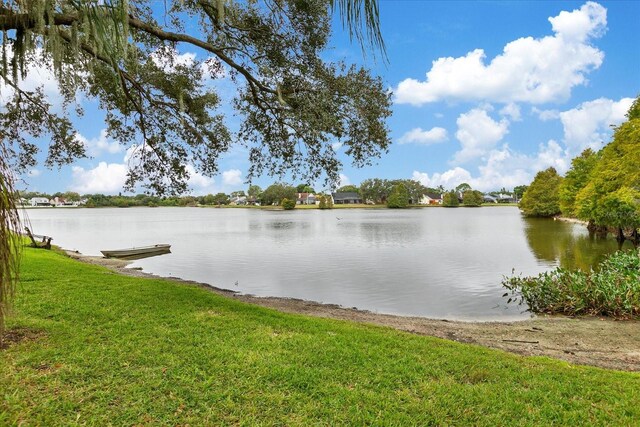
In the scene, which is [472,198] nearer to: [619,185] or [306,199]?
[306,199]

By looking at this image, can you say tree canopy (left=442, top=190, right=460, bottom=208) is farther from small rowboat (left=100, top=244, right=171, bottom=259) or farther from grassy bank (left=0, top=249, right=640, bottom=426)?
grassy bank (left=0, top=249, right=640, bottom=426)

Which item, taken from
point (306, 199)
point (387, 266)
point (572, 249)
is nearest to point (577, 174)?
point (572, 249)

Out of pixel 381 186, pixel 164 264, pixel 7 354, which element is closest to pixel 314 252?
pixel 164 264

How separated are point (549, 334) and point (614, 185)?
26.3 metres

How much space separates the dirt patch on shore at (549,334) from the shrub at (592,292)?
1.90 feet

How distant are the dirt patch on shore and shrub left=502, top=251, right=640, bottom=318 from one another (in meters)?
0.58

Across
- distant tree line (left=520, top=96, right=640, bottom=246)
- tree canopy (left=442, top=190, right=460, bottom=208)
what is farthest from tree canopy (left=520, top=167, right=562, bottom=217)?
tree canopy (left=442, top=190, right=460, bottom=208)

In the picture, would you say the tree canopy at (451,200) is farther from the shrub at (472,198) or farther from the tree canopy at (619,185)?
the tree canopy at (619,185)

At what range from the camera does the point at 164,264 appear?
25.1 metres

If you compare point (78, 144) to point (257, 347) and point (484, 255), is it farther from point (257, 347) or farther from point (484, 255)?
point (484, 255)

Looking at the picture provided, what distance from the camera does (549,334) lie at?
1033cm

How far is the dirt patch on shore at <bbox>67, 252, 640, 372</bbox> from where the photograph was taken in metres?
8.13

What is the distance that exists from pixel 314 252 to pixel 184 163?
19593mm

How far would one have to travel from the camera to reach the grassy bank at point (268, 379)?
159 inches
